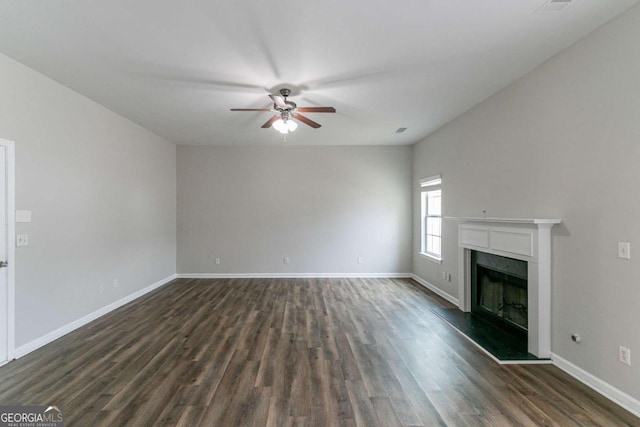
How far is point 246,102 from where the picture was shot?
12.3ft

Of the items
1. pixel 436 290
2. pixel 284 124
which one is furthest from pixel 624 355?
pixel 284 124

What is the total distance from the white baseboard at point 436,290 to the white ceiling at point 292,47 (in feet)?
9.55

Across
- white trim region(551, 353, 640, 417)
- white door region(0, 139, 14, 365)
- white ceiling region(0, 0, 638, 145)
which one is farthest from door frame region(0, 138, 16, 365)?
white trim region(551, 353, 640, 417)

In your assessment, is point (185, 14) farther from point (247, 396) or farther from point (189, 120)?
point (247, 396)

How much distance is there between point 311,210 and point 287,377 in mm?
4095

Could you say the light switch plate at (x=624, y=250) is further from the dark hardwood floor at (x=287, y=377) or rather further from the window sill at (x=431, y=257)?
the window sill at (x=431, y=257)

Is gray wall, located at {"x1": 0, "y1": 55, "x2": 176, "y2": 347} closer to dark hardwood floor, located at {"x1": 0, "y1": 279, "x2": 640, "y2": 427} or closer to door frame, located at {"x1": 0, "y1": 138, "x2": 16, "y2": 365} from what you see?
door frame, located at {"x1": 0, "y1": 138, "x2": 16, "y2": 365}

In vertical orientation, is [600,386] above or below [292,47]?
below

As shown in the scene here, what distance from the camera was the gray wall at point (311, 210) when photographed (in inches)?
245

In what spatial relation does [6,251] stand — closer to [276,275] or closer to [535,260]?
[276,275]

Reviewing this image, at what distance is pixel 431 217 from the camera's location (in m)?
5.59

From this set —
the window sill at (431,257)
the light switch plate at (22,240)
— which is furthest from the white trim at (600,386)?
the light switch plate at (22,240)

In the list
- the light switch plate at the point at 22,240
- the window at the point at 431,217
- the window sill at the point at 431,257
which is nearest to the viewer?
the light switch plate at the point at 22,240

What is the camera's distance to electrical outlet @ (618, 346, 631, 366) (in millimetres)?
2044
